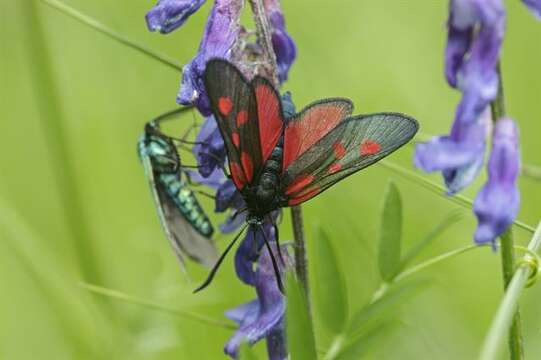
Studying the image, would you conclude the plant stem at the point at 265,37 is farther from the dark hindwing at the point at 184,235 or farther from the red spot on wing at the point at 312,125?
the dark hindwing at the point at 184,235

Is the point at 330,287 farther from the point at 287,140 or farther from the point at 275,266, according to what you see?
the point at 287,140

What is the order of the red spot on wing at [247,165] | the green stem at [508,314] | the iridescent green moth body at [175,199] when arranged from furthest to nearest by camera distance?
1. the iridescent green moth body at [175,199]
2. the red spot on wing at [247,165]
3. the green stem at [508,314]

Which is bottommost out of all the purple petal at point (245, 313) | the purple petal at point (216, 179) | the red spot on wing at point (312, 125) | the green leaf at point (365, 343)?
the green leaf at point (365, 343)

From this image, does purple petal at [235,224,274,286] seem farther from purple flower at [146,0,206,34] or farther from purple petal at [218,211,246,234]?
purple flower at [146,0,206,34]

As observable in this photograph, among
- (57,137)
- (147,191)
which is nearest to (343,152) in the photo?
(57,137)

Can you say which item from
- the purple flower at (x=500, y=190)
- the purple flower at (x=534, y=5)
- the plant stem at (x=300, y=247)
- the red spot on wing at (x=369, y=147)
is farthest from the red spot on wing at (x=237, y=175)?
the purple flower at (x=534, y=5)

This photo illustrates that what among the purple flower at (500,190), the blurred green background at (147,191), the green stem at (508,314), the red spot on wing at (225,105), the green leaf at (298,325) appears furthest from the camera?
the blurred green background at (147,191)

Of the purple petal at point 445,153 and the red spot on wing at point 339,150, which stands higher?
the purple petal at point 445,153
